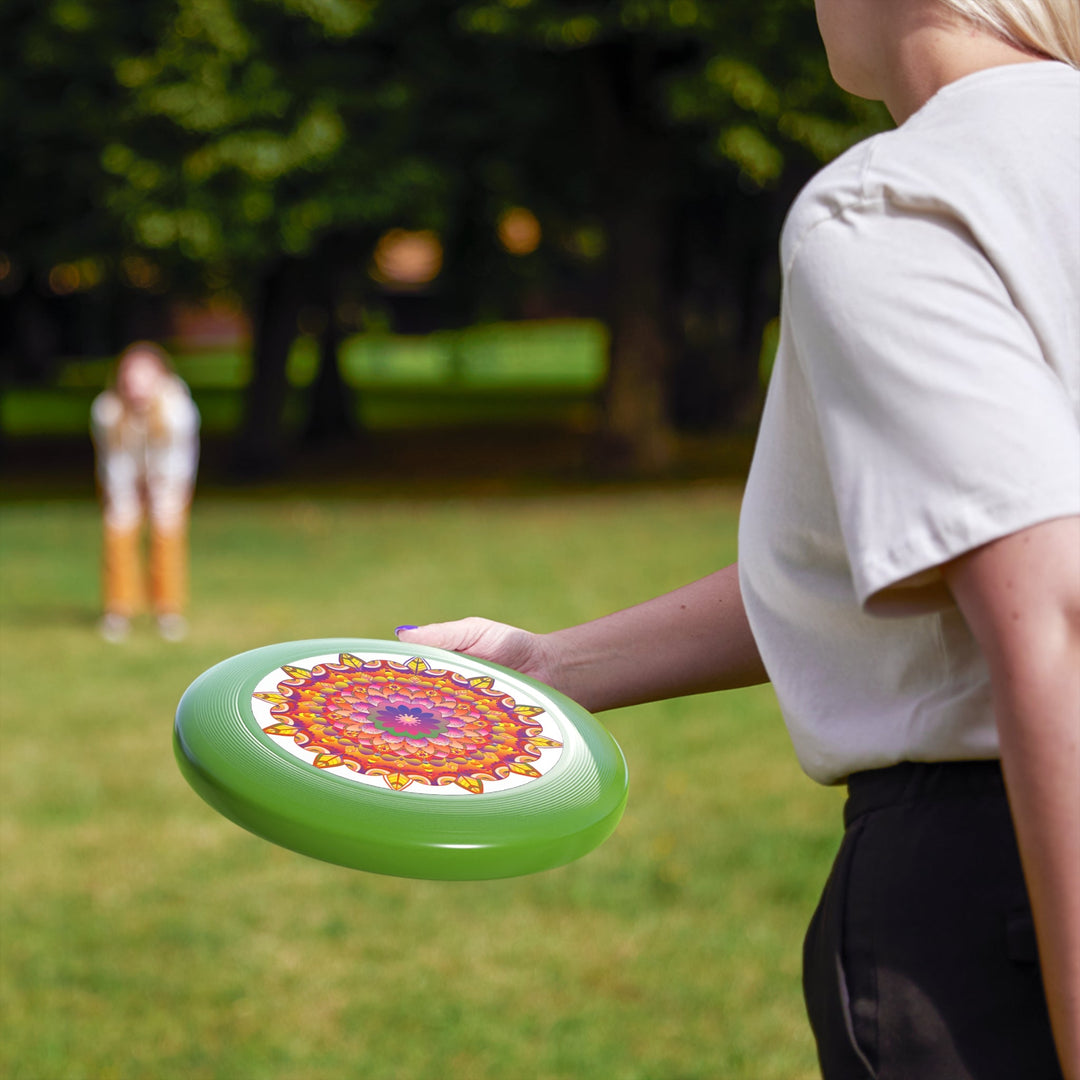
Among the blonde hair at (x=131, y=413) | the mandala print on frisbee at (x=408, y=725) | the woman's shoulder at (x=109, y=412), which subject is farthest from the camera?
the woman's shoulder at (x=109, y=412)

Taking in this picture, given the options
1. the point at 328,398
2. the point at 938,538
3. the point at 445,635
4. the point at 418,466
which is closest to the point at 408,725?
the point at 445,635

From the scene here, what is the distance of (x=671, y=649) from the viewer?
167cm

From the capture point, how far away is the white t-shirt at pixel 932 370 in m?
1.02

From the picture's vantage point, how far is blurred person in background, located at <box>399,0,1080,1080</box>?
1.03m

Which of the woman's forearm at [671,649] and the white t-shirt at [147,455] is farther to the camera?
the white t-shirt at [147,455]

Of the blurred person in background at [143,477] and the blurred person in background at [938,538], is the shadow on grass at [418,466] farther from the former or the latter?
the blurred person in background at [938,538]

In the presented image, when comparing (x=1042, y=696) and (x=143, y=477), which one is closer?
(x=1042, y=696)

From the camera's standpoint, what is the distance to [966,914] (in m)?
1.22

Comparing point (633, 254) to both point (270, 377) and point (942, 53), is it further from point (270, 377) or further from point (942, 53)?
point (942, 53)

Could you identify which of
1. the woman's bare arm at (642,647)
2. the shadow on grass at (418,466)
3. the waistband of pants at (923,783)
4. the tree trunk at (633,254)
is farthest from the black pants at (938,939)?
the tree trunk at (633,254)

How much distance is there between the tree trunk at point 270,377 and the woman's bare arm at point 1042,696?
20364 mm

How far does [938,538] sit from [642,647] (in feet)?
2.29

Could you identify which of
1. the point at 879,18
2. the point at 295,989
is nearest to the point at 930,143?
the point at 879,18

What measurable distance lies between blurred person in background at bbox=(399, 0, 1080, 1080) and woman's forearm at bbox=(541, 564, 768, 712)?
295mm
